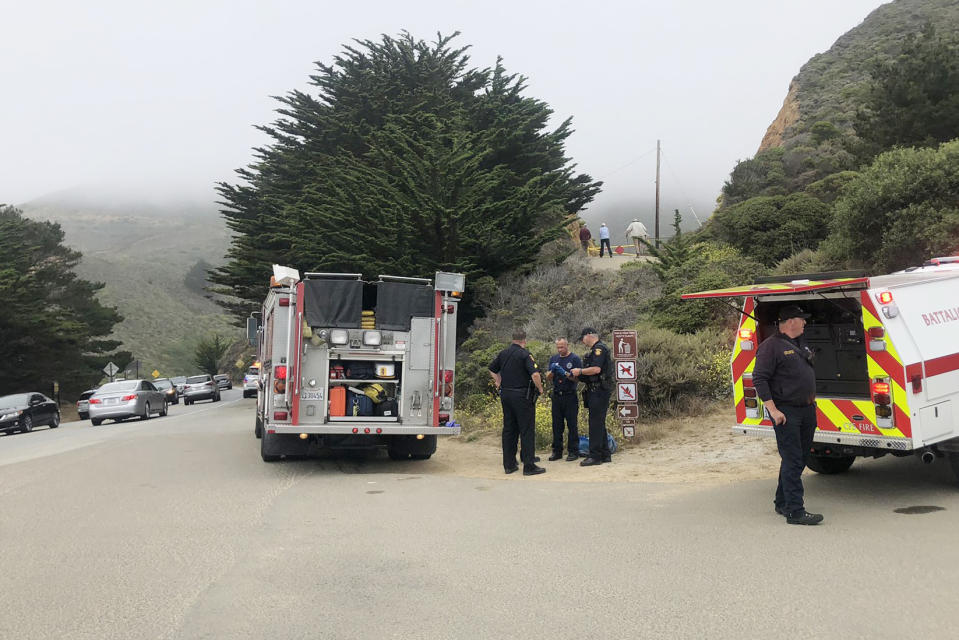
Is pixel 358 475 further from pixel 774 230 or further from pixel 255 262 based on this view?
pixel 255 262

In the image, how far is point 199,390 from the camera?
4322cm

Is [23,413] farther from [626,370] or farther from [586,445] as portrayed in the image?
[626,370]

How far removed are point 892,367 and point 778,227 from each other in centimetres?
1481

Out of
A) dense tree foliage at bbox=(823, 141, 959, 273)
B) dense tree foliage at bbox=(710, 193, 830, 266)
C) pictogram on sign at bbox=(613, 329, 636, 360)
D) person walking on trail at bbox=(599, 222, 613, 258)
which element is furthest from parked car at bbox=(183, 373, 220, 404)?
pictogram on sign at bbox=(613, 329, 636, 360)

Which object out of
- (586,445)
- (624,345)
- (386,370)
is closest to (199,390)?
(386,370)

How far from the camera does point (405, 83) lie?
2980 centimetres

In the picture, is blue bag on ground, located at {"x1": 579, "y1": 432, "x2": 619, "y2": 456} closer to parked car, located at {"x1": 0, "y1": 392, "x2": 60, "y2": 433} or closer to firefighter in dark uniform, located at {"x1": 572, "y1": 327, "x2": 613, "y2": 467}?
firefighter in dark uniform, located at {"x1": 572, "y1": 327, "x2": 613, "y2": 467}

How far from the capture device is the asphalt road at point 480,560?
174 inches

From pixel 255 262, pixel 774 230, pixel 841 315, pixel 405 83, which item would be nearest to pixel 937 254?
pixel 774 230

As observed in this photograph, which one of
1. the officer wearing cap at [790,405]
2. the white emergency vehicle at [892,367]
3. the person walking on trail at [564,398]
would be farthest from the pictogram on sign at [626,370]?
the officer wearing cap at [790,405]

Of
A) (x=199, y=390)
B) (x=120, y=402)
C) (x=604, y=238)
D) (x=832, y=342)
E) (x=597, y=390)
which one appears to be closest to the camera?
(x=832, y=342)

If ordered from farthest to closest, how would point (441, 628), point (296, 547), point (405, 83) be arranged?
point (405, 83) < point (296, 547) < point (441, 628)

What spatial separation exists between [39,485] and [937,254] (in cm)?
1536

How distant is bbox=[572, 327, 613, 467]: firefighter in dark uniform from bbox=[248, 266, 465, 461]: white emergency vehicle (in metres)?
1.86
